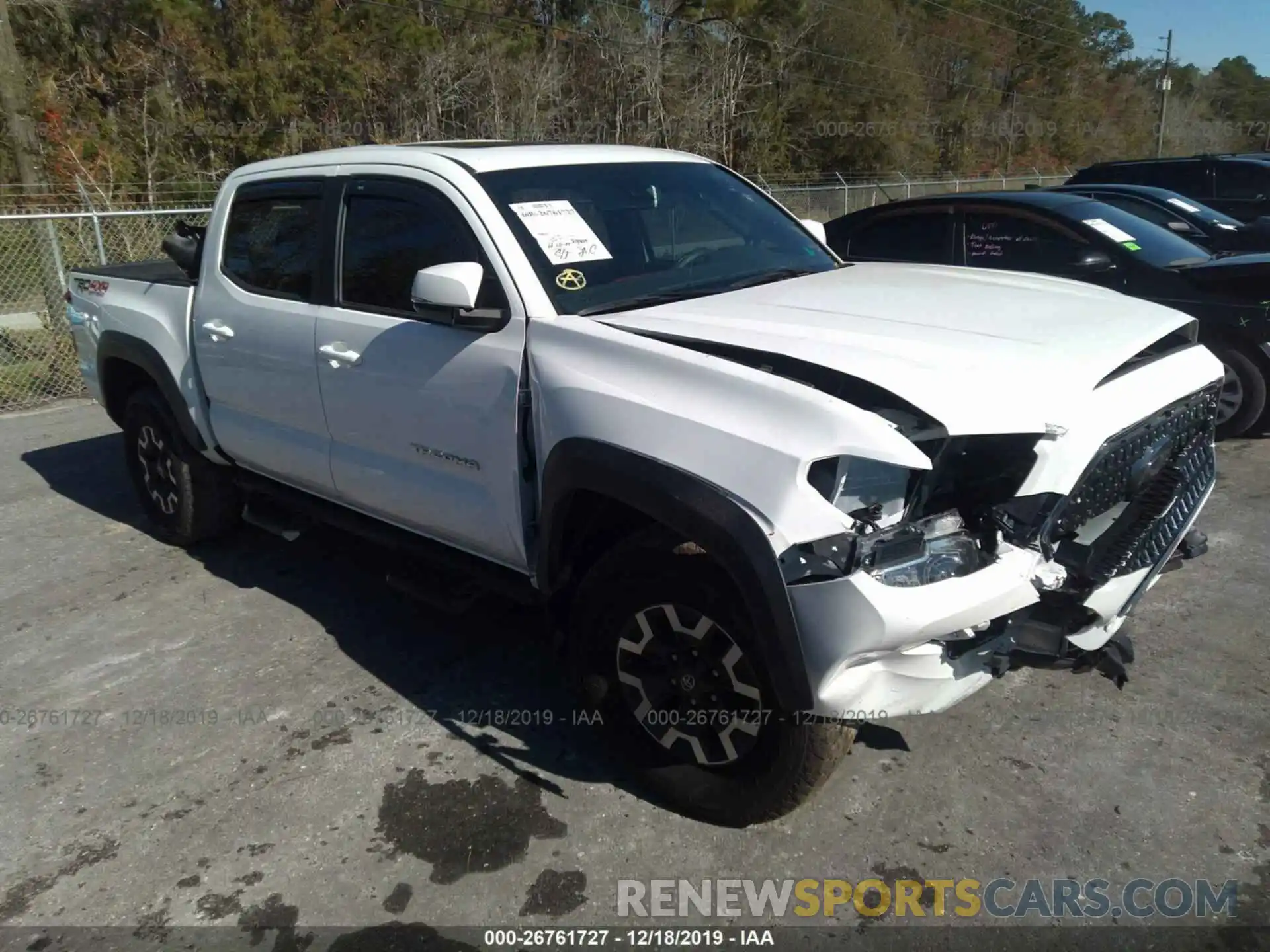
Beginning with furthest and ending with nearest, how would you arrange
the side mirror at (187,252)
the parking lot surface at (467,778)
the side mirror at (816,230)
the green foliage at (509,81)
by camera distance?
the green foliage at (509,81), the side mirror at (187,252), the side mirror at (816,230), the parking lot surface at (467,778)

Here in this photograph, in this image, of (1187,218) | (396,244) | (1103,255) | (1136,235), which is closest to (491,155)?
(396,244)

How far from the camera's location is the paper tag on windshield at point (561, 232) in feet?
11.0

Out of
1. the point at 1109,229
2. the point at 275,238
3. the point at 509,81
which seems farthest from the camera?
the point at 509,81

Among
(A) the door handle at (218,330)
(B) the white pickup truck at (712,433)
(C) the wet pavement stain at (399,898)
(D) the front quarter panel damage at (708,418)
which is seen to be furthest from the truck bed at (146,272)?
(C) the wet pavement stain at (399,898)

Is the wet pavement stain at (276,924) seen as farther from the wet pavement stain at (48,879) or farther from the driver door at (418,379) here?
the driver door at (418,379)

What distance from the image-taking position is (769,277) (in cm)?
380

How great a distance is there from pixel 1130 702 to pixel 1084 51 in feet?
208

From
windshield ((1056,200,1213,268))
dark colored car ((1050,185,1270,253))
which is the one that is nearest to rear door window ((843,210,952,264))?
windshield ((1056,200,1213,268))

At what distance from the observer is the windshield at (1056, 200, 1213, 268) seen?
658 cm

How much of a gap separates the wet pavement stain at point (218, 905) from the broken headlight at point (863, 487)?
2.04m

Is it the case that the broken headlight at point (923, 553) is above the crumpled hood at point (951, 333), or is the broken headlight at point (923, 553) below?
below

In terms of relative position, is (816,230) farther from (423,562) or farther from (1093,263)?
(423,562)

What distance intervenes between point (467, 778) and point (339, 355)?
170cm

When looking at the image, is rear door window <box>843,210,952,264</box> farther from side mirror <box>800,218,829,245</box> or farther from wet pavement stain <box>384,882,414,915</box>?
wet pavement stain <box>384,882,414,915</box>
